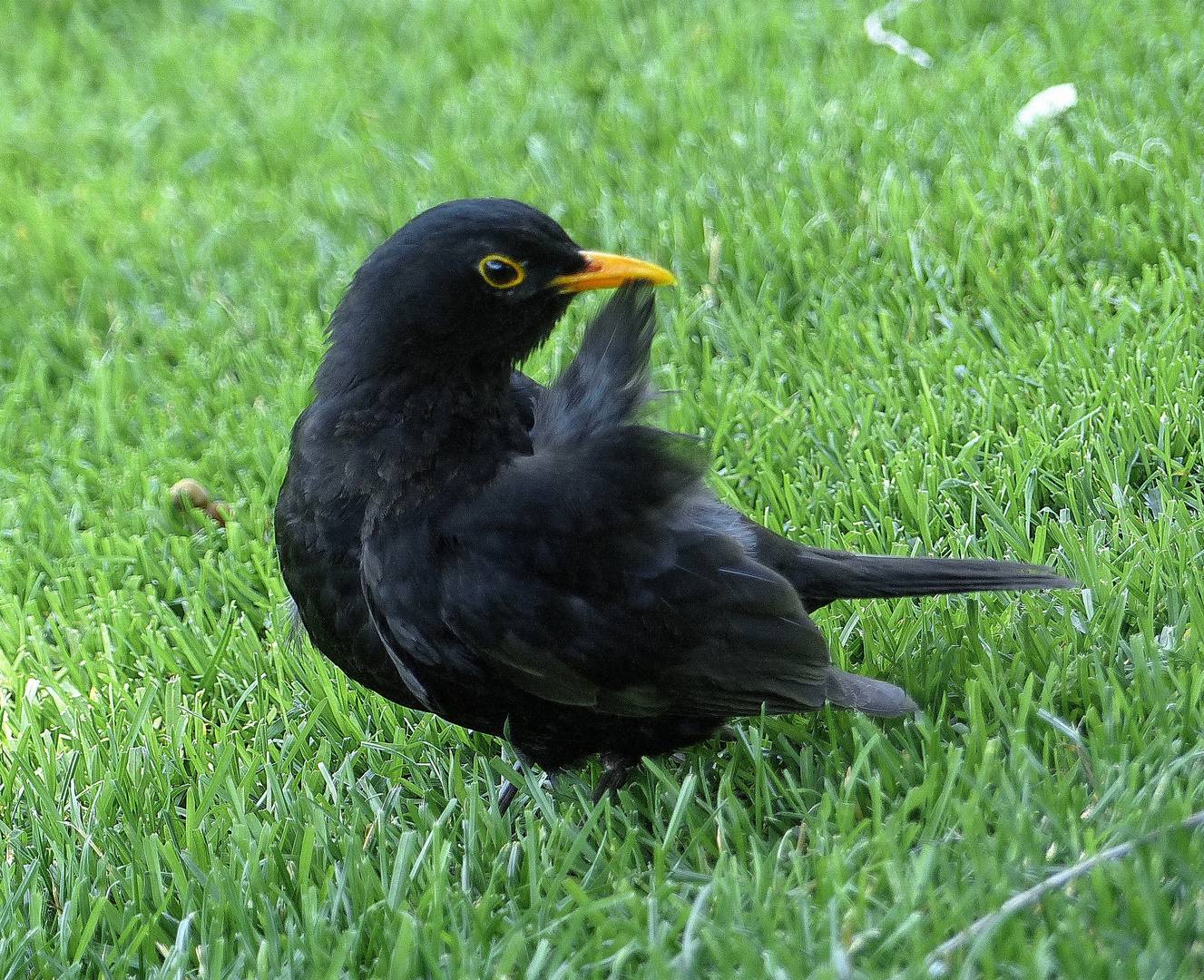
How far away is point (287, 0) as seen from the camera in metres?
7.04

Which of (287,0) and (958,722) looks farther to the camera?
(287,0)

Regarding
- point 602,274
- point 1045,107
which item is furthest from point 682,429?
point 1045,107

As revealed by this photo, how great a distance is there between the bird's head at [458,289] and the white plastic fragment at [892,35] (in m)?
3.22

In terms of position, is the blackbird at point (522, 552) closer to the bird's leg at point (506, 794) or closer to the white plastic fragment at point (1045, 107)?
the bird's leg at point (506, 794)

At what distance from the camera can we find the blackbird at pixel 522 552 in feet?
8.75

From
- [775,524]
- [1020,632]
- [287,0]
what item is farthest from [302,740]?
[287,0]

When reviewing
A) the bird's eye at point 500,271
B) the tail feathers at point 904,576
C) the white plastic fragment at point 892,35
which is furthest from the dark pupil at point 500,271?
the white plastic fragment at point 892,35

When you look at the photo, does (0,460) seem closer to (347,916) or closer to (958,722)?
(347,916)

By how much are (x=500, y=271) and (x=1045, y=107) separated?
9.43ft

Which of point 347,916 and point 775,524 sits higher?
point 775,524

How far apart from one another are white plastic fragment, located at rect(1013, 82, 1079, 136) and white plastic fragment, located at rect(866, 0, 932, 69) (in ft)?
2.47

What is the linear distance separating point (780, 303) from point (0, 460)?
2578mm

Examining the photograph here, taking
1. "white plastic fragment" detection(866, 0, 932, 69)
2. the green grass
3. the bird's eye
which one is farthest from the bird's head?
"white plastic fragment" detection(866, 0, 932, 69)

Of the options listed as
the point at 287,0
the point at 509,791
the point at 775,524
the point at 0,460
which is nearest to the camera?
the point at 509,791
